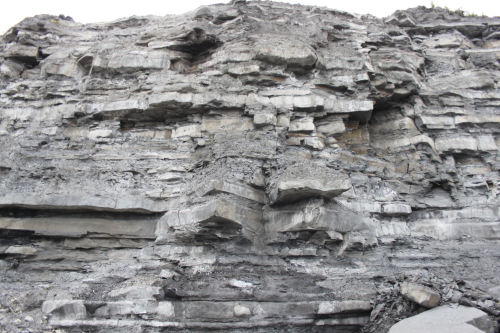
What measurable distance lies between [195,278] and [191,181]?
9.13 feet

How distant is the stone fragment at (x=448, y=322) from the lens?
5797 mm

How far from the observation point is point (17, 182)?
940cm

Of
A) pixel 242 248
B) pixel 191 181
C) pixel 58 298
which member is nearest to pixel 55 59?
pixel 191 181

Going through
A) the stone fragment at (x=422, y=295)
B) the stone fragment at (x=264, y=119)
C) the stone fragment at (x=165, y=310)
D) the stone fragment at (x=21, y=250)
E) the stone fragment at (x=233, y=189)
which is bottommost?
the stone fragment at (x=165, y=310)

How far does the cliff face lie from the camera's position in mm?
7141

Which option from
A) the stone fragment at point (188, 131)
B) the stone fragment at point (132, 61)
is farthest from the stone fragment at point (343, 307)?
the stone fragment at point (132, 61)

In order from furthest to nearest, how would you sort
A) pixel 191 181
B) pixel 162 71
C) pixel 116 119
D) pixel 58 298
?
pixel 162 71
pixel 116 119
pixel 191 181
pixel 58 298

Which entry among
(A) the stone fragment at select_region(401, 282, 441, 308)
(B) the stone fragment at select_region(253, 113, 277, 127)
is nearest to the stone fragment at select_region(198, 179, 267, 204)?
(B) the stone fragment at select_region(253, 113, 277, 127)

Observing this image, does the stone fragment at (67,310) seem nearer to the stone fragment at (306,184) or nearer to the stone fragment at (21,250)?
the stone fragment at (21,250)

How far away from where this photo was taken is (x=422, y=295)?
672 cm

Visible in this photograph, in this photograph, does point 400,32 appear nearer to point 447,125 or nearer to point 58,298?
point 447,125

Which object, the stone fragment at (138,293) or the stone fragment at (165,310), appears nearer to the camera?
the stone fragment at (165,310)

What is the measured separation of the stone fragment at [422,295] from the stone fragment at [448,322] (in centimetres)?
12

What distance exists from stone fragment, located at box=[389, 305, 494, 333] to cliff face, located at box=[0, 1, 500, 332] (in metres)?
0.37
